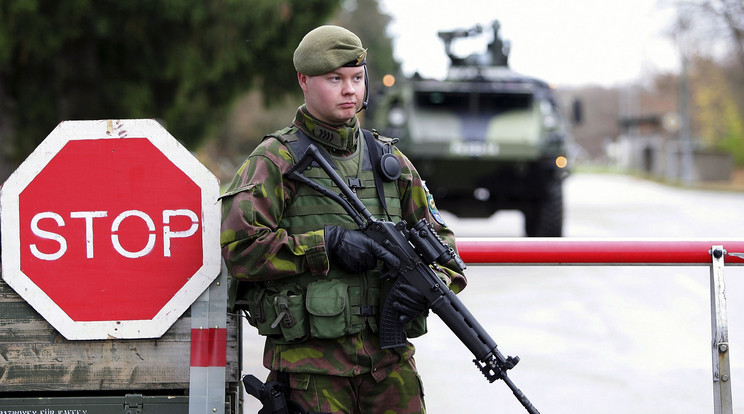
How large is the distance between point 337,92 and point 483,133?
959 centimetres

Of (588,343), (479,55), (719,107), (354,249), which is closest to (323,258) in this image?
(354,249)

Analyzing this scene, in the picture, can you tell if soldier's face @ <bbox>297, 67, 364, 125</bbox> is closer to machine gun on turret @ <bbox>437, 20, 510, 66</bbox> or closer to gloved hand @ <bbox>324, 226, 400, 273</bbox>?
gloved hand @ <bbox>324, 226, 400, 273</bbox>

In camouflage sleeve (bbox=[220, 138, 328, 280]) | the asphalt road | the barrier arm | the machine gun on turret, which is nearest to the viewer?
camouflage sleeve (bbox=[220, 138, 328, 280])

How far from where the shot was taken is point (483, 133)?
12.1 metres

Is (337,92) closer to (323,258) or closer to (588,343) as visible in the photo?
(323,258)

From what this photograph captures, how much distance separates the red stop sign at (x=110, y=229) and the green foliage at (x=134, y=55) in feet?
31.8

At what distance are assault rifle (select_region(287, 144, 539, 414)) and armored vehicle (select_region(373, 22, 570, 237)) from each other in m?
9.34

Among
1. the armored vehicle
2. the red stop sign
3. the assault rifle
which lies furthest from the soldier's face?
the armored vehicle

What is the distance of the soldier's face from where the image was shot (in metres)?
2.67

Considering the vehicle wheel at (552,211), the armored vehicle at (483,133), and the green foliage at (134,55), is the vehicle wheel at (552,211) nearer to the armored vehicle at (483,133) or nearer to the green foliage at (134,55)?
the armored vehicle at (483,133)

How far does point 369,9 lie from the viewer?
54.3 metres

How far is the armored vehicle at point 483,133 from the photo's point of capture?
12.1 m

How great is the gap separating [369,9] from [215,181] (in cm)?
5252

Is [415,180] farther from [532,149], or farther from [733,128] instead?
[733,128]
